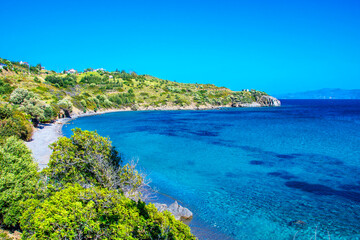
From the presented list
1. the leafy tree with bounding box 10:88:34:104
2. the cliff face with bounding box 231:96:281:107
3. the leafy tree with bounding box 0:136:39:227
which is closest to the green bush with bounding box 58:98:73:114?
the leafy tree with bounding box 10:88:34:104

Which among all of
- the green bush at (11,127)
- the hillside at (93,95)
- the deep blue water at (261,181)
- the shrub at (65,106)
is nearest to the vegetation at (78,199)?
the deep blue water at (261,181)

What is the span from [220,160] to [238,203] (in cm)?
1213

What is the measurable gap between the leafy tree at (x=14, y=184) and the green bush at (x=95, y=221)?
192 centimetres

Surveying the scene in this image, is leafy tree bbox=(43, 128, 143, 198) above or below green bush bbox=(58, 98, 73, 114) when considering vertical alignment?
below

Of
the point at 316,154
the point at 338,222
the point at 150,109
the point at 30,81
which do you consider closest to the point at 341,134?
the point at 316,154

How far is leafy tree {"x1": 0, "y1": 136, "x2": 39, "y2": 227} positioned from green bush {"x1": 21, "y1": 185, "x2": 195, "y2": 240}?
1.92m

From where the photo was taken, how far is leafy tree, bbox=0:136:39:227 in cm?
1050

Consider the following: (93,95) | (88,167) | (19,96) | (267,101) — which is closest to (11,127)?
(88,167)

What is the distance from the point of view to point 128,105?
369 feet

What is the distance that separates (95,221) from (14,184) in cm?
586

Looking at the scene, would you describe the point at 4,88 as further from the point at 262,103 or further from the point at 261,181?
the point at 262,103

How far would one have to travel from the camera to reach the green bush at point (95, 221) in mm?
7971

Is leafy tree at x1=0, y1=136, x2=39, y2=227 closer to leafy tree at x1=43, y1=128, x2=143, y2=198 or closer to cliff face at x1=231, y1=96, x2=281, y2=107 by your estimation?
leafy tree at x1=43, y1=128, x2=143, y2=198

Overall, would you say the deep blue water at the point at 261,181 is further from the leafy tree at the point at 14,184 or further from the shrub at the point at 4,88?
the shrub at the point at 4,88
